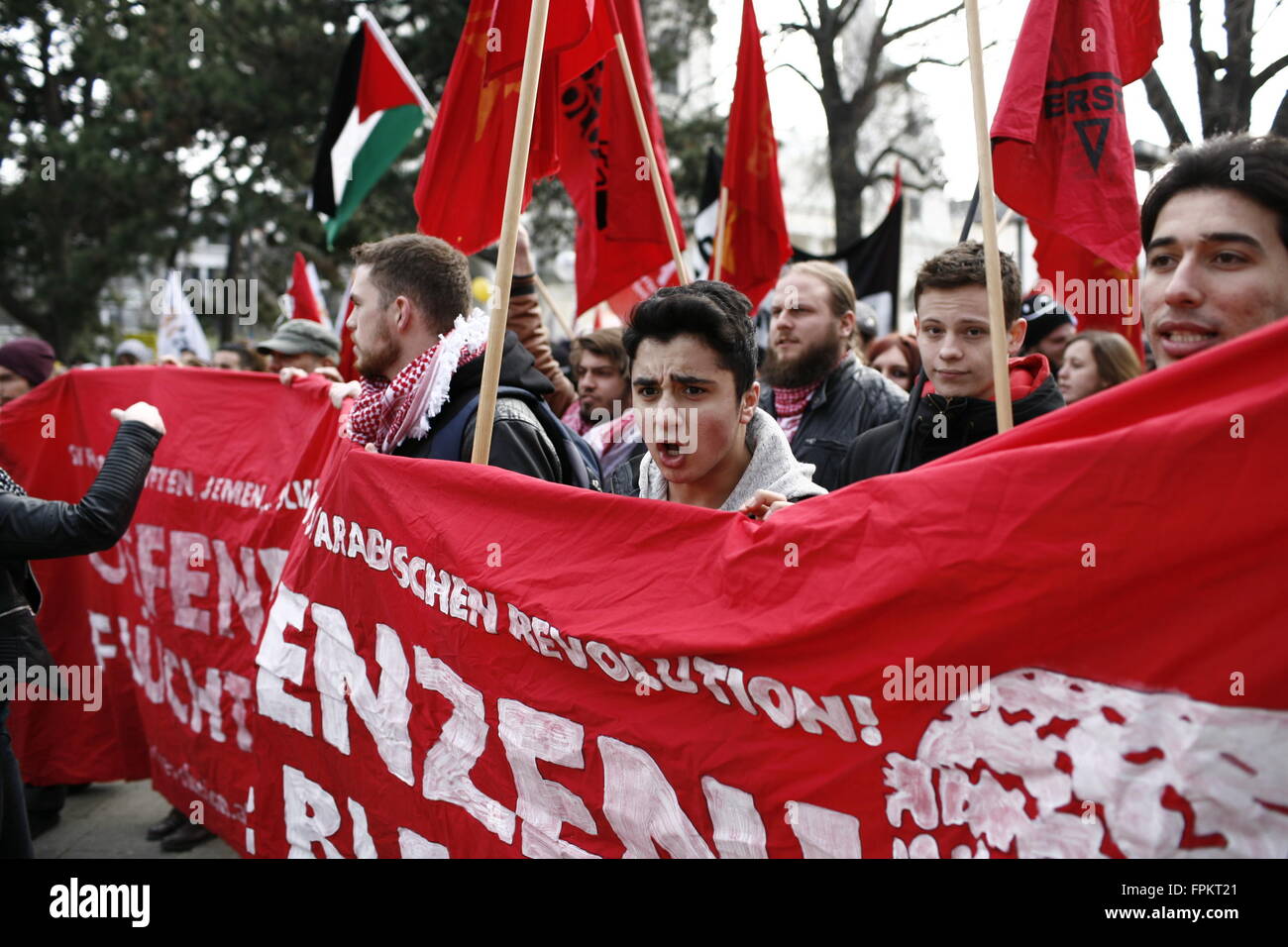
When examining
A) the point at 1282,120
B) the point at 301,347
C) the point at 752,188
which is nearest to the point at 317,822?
the point at 301,347

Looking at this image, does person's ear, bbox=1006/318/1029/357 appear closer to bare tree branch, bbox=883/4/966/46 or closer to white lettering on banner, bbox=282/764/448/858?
white lettering on banner, bbox=282/764/448/858

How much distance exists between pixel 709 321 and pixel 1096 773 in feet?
4.13

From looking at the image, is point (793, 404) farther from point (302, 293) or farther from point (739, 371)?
point (302, 293)

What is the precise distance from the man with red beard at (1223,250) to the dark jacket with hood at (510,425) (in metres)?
1.57

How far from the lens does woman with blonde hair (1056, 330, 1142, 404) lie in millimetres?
4621

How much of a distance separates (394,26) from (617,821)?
1557cm

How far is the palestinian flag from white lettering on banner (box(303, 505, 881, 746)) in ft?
12.3

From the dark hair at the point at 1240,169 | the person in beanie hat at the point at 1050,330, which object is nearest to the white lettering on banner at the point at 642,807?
the dark hair at the point at 1240,169

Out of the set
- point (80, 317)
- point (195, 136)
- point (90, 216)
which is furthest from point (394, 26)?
point (80, 317)

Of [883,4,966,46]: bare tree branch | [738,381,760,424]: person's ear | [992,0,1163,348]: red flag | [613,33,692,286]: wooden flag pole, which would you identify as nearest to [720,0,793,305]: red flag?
[613,33,692,286]: wooden flag pole

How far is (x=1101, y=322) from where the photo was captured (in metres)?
5.76

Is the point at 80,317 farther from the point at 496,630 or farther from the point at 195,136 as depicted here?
the point at 496,630

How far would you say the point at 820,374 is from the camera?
4.02 m

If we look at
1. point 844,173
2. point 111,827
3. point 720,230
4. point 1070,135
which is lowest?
point 111,827
